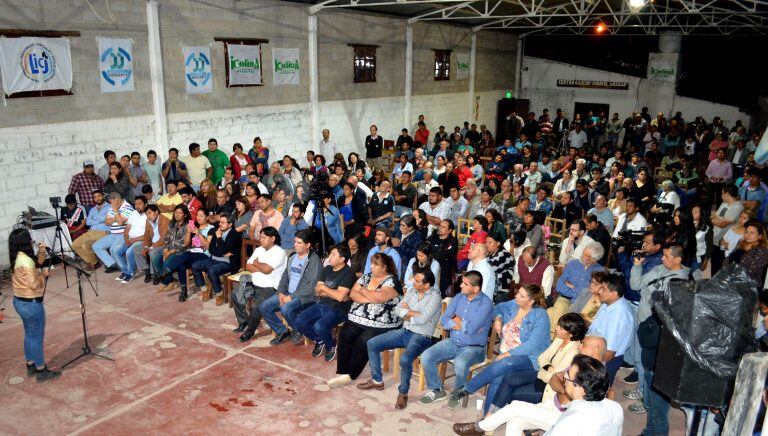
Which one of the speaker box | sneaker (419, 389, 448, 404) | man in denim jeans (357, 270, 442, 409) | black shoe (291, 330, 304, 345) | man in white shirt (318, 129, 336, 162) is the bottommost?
sneaker (419, 389, 448, 404)

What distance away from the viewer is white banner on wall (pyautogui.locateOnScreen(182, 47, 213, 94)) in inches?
427

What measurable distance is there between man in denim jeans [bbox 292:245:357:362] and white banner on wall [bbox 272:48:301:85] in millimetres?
7498

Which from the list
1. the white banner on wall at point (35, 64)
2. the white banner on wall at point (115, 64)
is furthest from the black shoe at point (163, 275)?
the white banner on wall at point (115, 64)

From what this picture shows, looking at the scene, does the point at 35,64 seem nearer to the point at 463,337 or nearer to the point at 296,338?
the point at 296,338

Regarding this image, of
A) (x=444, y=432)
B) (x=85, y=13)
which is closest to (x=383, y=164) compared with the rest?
(x=85, y=13)

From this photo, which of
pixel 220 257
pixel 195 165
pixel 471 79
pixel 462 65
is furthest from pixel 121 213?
pixel 471 79

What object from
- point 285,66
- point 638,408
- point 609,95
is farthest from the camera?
point 609,95

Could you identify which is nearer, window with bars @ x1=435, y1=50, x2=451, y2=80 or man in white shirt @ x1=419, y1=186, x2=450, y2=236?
man in white shirt @ x1=419, y1=186, x2=450, y2=236

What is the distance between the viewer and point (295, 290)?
632 centimetres

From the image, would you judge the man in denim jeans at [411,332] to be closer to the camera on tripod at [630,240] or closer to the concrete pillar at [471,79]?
the camera on tripod at [630,240]

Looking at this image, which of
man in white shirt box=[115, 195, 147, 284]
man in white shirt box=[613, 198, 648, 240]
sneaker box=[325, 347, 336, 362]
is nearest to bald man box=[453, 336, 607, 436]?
sneaker box=[325, 347, 336, 362]

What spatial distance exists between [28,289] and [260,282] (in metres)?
2.17

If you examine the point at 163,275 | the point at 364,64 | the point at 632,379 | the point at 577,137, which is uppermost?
the point at 364,64

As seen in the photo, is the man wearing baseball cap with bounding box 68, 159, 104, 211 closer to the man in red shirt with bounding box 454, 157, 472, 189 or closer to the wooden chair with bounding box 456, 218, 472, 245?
the wooden chair with bounding box 456, 218, 472, 245
